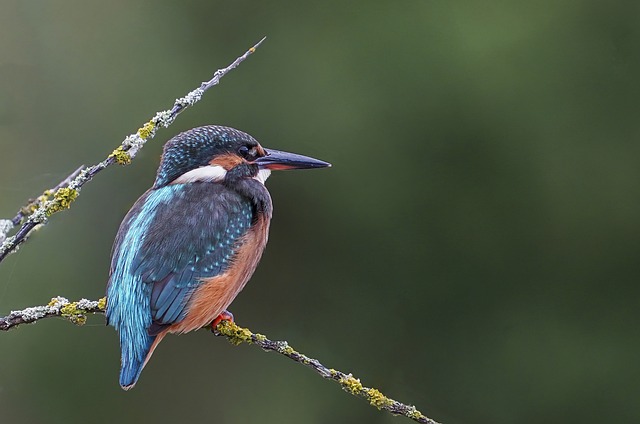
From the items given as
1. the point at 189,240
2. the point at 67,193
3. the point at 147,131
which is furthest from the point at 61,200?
the point at 189,240

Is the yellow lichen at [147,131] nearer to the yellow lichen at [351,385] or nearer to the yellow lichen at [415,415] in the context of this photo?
the yellow lichen at [351,385]

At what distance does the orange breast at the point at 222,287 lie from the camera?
2656 mm

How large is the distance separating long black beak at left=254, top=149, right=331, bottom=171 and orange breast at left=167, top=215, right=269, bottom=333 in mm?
188

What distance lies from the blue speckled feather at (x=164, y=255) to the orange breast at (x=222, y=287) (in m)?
0.02

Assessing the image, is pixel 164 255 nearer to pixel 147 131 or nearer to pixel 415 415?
Answer: pixel 147 131

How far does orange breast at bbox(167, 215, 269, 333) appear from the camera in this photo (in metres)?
2.66

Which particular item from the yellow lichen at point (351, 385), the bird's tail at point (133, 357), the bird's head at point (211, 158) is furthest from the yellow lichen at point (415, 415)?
the bird's head at point (211, 158)

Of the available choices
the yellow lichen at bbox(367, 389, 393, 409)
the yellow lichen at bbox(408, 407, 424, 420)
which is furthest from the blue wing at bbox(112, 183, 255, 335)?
the yellow lichen at bbox(408, 407, 424, 420)

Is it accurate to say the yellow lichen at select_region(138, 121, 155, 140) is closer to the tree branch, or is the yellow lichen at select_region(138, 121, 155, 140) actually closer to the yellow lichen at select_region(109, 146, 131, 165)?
the yellow lichen at select_region(109, 146, 131, 165)

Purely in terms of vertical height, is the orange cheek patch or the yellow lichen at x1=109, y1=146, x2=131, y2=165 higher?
A: the orange cheek patch

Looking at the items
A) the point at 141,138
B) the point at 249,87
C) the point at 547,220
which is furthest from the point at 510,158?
the point at 141,138

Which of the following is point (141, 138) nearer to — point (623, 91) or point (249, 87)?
point (249, 87)

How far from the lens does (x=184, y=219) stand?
8.78ft

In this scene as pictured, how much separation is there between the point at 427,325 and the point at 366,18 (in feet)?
5.91
